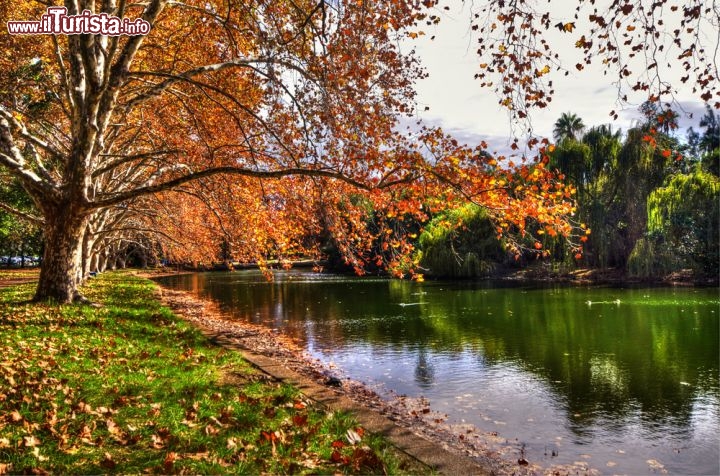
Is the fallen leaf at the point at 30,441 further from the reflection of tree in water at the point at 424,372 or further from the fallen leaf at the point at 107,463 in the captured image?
the reflection of tree in water at the point at 424,372

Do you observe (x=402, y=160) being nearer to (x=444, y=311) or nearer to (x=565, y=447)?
(x=565, y=447)

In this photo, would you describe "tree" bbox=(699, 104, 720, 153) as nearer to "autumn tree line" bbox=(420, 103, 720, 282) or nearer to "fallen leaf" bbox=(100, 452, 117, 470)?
"autumn tree line" bbox=(420, 103, 720, 282)

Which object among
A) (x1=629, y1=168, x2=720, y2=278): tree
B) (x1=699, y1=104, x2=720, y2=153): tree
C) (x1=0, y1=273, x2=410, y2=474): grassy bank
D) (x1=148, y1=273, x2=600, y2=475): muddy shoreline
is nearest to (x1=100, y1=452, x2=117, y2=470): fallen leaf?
(x1=0, y1=273, x2=410, y2=474): grassy bank

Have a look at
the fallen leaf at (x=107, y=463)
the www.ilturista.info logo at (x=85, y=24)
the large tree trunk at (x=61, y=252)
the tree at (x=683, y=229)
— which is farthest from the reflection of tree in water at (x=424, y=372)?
the tree at (x=683, y=229)

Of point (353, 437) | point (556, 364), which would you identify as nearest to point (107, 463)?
point (353, 437)

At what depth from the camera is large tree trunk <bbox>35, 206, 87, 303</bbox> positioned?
12211mm

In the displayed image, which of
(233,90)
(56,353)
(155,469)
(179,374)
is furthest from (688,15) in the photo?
(233,90)

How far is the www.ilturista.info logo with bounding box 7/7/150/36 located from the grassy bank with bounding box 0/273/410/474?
6319 mm

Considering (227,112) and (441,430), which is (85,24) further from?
(441,430)

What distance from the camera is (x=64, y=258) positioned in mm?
12453

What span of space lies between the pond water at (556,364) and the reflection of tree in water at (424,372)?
41mm

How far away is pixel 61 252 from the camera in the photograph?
1234 cm

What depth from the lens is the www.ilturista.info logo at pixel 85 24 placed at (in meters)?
10.5

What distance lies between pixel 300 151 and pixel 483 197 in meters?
4.28
